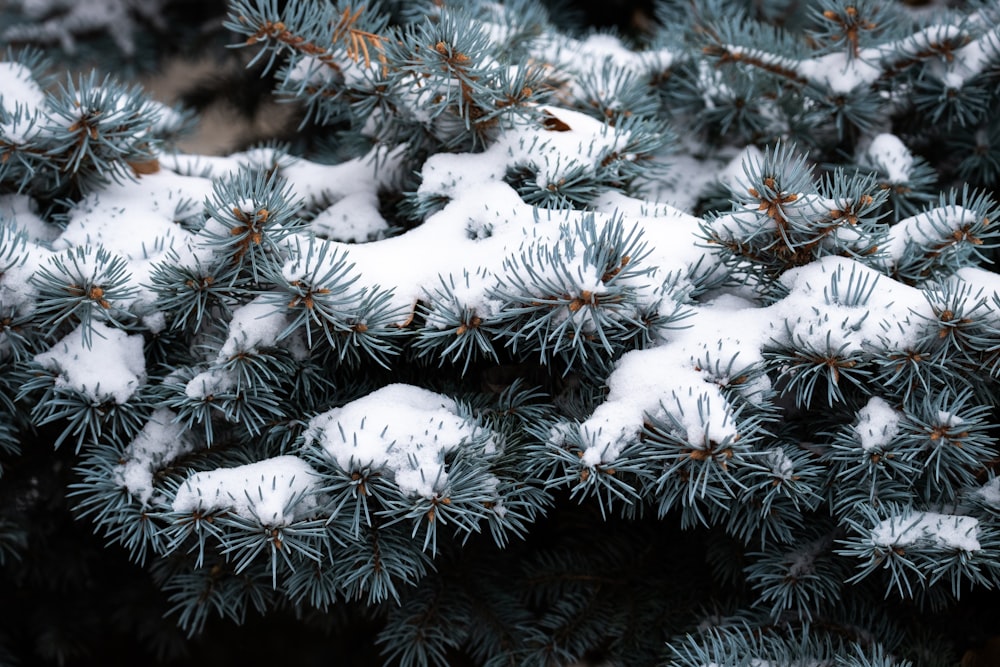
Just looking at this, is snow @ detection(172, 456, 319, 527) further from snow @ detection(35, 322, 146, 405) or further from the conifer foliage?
snow @ detection(35, 322, 146, 405)

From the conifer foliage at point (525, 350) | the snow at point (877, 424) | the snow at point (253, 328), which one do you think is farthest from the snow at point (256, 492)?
the snow at point (877, 424)

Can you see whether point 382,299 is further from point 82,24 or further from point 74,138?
point 82,24

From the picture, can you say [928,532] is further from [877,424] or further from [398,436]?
[398,436]

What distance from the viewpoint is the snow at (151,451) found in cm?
83

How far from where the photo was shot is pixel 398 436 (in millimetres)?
773

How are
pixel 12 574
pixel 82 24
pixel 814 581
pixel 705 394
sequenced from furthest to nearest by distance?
1. pixel 82 24
2. pixel 12 574
3. pixel 814 581
4. pixel 705 394

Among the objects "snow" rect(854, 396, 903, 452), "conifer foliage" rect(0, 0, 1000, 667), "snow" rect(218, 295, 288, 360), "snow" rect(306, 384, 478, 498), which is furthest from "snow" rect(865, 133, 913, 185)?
"snow" rect(218, 295, 288, 360)

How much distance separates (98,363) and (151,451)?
11 cm

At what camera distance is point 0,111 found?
3.02ft

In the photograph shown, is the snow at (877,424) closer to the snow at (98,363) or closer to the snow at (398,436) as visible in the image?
the snow at (398,436)

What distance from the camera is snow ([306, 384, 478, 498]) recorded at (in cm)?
74

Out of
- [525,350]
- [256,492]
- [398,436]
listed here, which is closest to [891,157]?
[525,350]

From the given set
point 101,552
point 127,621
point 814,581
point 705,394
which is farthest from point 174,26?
point 814,581

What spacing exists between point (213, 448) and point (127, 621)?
0.56m
